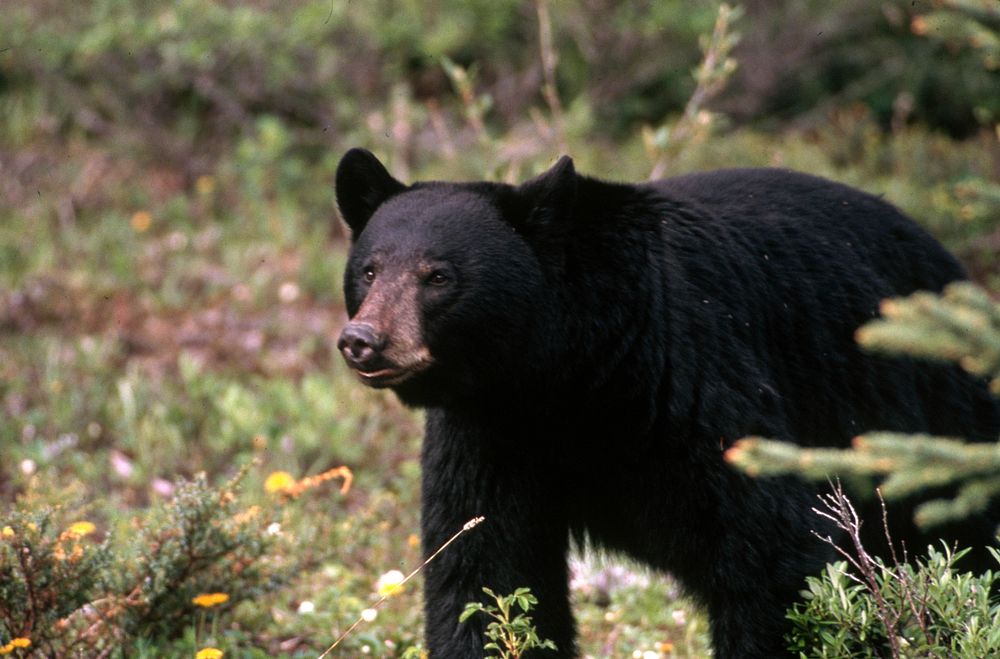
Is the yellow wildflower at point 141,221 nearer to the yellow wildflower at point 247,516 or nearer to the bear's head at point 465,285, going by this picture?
the yellow wildflower at point 247,516

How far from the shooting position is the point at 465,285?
3395mm

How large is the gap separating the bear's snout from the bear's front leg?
0.45m

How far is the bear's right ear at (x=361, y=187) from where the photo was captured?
364 centimetres

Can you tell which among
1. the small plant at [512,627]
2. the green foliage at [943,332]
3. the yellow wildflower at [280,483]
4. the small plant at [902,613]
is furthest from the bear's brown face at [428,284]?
the green foliage at [943,332]

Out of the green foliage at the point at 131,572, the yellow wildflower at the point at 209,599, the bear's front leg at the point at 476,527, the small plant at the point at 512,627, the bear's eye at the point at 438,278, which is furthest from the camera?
the yellow wildflower at the point at 209,599

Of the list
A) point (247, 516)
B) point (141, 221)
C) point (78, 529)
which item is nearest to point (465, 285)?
point (247, 516)

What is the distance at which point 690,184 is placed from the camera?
3.96m

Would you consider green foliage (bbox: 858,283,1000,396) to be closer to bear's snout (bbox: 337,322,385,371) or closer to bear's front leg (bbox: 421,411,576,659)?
bear's snout (bbox: 337,322,385,371)

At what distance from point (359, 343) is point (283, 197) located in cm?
563

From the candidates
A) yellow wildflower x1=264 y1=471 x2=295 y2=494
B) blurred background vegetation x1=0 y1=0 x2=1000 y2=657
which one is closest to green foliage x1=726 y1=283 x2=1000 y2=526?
blurred background vegetation x1=0 y1=0 x2=1000 y2=657

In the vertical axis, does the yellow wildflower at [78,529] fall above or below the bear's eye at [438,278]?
below

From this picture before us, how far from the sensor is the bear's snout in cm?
315

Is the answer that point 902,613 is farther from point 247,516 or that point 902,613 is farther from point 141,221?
point 141,221

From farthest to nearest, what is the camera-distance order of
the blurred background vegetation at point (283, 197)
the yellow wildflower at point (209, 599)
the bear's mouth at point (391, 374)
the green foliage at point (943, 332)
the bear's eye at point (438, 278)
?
the blurred background vegetation at point (283, 197)
the yellow wildflower at point (209, 599)
the bear's eye at point (438, 278)
the bear's mouth at point (391, 374)
the green foliage at point (943, 332)
